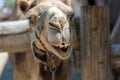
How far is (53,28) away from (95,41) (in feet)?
1.97

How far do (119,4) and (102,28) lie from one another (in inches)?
82.1

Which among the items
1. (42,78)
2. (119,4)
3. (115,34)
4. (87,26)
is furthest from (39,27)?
(119,4)

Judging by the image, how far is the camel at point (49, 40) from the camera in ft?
3.91

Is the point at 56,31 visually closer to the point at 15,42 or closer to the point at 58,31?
the point at 58,31

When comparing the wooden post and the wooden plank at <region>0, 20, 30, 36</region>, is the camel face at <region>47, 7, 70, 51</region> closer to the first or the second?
the wooden plank at <region>0, 20, 30, 36</region>

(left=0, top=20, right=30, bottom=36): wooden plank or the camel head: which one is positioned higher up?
the camel head

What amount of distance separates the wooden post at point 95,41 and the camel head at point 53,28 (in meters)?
0.37

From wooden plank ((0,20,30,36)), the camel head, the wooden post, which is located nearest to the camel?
the camel head

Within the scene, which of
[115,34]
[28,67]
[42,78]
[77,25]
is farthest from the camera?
[115,34]

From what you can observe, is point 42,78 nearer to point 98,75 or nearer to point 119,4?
point 98,75

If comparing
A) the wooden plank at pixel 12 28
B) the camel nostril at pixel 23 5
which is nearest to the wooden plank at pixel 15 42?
the wooden plank at pixel 12 28

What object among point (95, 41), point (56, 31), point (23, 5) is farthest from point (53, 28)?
point (95, 41)

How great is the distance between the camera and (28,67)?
1.58 metres

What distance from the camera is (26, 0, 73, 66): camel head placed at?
1.18 meters
